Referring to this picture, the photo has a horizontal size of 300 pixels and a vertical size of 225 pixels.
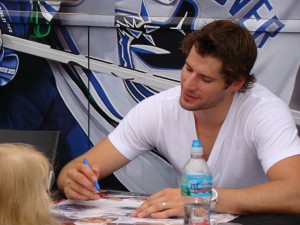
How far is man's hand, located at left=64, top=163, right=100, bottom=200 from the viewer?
7.64 feet

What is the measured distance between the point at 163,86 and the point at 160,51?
0.65 ft

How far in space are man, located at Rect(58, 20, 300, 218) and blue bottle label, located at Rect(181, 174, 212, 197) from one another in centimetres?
14

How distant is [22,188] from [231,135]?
111 centimetres

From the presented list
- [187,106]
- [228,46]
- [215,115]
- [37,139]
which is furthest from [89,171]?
[37,139]

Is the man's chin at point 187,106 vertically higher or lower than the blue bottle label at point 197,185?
higher

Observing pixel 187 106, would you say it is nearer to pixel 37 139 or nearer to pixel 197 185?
pixel 197 185

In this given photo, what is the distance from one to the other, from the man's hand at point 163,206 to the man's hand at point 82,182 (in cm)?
26

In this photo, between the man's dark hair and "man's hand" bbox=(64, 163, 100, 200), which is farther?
the man's dark hair

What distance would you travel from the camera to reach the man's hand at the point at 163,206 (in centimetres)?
211

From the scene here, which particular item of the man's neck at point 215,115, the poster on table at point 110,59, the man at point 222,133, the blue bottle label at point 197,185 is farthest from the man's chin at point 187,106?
the poster on table at point 110,59

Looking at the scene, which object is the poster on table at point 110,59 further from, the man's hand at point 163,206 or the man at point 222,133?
the man's hand at point 163,206

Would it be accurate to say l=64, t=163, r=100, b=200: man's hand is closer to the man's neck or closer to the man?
the man

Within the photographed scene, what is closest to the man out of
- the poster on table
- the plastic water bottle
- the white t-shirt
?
the white t-shirt

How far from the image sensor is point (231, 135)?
8.19ft
